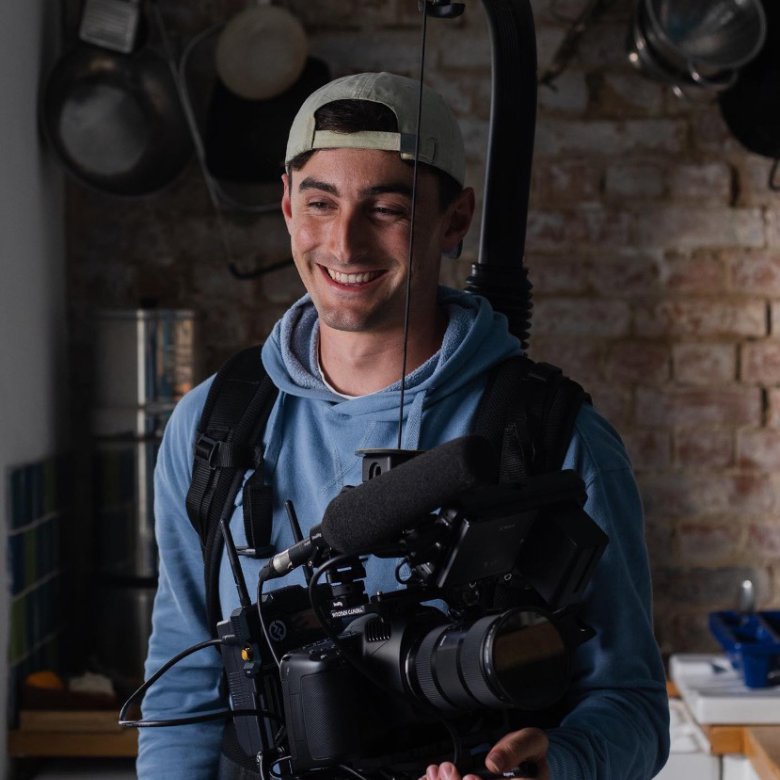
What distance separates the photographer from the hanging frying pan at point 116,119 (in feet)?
7.17

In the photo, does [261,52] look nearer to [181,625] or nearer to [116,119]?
[116,119]

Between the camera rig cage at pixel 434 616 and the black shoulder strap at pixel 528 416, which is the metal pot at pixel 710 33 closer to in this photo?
the black shoulder strap at pixel 528 416

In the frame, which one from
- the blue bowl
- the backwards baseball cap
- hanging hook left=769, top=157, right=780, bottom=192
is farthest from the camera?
hanging hook left=769, top=157, right=780, bottom=192

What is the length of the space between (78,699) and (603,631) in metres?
1.25

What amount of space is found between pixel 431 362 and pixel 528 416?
0.11m

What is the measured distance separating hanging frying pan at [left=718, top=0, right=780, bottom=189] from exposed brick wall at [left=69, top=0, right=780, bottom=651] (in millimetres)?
51

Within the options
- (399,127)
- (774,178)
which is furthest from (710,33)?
(399,127)

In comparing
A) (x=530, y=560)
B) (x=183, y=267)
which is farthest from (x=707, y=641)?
(x=530, y=560)

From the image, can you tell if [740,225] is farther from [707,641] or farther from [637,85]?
[707,641]

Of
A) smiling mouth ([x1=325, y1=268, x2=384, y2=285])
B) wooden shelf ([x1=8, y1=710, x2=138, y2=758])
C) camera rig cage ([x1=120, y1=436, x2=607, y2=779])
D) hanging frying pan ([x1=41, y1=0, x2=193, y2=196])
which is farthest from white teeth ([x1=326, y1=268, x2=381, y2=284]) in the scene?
hanging frying pan ([x1=41, y1=0, x2=193, y2=196])

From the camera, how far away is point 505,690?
690 mm

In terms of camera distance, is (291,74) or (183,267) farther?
(183,267)

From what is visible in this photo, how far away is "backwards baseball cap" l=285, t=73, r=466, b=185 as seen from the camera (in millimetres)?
1030

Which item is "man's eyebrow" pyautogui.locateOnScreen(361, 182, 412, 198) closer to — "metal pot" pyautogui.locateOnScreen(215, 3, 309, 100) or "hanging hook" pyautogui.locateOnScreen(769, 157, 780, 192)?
"metal pot" pyautogui.locateOnScreen(215, 3, 309, 100)
